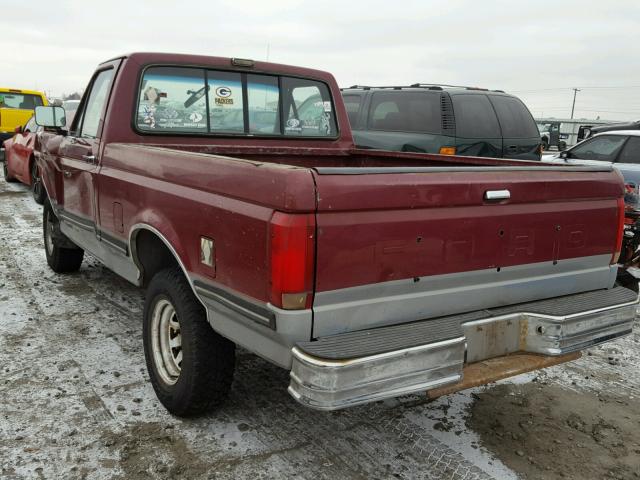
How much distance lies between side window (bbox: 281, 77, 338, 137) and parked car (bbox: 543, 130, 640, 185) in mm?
4454

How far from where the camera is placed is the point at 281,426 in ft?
10.2

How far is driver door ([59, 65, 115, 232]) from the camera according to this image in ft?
13.3

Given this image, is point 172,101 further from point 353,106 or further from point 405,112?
point 353,106

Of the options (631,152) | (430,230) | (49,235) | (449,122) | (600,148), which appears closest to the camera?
(430,230)

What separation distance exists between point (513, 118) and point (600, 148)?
1.78 m

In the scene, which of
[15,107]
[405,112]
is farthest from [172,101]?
[15,107]

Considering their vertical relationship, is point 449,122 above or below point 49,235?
above

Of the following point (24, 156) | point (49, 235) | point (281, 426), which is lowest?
point (281, 426)

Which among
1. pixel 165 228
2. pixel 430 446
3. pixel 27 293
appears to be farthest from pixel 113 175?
pixel 430 446

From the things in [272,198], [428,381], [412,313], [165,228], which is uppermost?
[272,198]

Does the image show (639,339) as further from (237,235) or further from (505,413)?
(237,235)

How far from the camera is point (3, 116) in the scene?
47.7 ft

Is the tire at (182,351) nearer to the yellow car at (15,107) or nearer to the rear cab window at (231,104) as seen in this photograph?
the rear cab window at (231,104)

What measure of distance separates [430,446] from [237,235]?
5.03 ft
